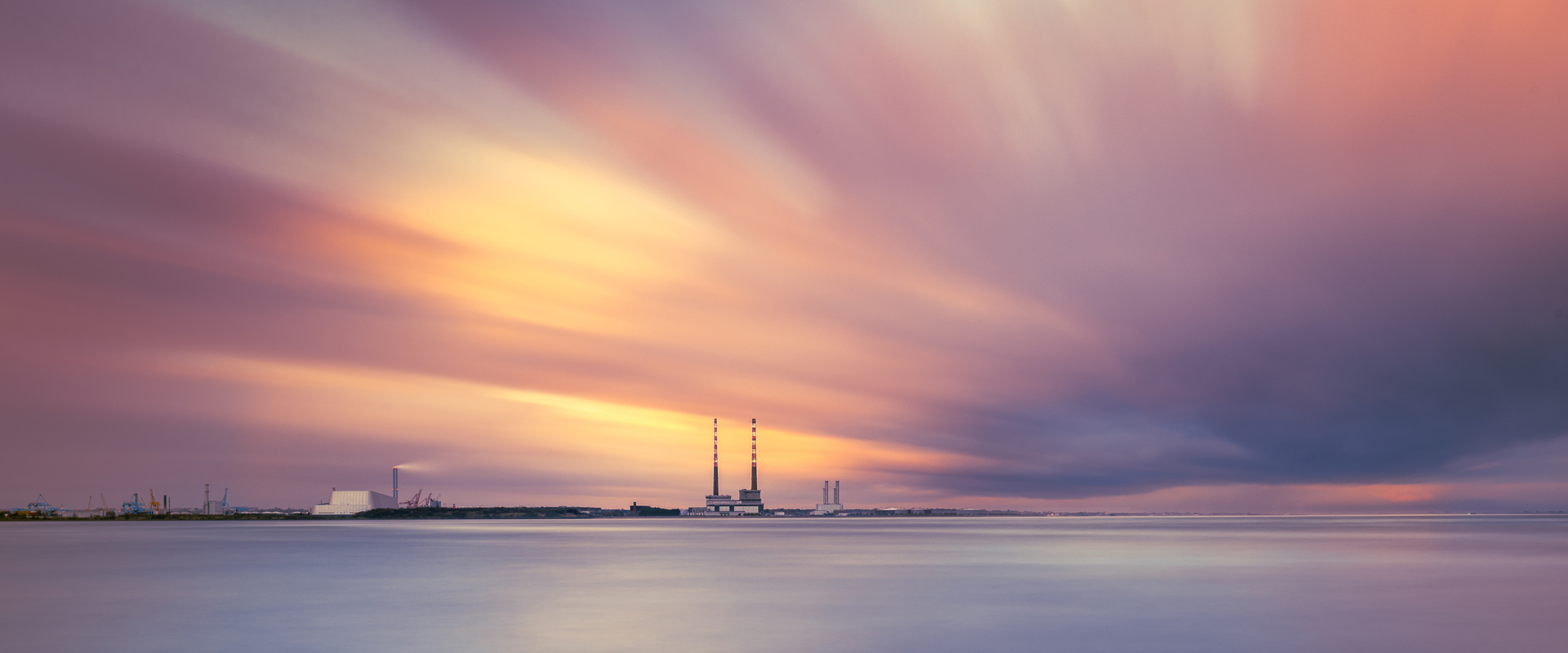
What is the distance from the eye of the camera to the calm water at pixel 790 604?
23.4 meters

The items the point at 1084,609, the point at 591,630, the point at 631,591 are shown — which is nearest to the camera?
the point at 591,630

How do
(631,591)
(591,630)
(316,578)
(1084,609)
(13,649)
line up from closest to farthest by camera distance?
(13,649) → (591,630) → (1084,609) → (631,591) → (316,578)

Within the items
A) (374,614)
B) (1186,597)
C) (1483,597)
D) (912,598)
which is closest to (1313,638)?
(1186,597)

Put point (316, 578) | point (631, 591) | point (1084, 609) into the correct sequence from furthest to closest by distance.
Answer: point (316, 578)
point (631, 591)
point (1084, 609)

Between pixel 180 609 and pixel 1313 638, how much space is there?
1207 inches

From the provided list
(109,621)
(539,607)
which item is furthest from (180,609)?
(539,607)

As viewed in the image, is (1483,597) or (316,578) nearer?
(1483,597)

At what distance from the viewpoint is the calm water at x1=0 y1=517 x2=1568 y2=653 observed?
76.7 feet

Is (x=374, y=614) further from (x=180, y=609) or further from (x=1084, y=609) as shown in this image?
(x=1084, y=609)

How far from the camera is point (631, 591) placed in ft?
117

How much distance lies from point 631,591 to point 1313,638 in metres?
21.2

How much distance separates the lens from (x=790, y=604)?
31.7 meters

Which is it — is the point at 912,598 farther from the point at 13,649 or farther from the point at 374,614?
the point at 13,649

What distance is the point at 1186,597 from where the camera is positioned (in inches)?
1310
